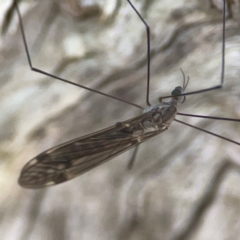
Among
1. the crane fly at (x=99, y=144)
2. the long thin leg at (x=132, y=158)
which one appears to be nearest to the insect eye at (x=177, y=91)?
the crane fly at (x=99, y=144)

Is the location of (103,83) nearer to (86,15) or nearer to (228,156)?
(86,15)

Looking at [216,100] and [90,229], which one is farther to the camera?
[216,100]

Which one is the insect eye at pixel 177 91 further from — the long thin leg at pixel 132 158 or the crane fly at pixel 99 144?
the long thin leg at pixel 132 158

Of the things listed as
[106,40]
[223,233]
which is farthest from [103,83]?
[223,233]

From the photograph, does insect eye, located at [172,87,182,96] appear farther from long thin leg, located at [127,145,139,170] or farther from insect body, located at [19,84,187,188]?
long thin leg, located at [127,145,139,170]

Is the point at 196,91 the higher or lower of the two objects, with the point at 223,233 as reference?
higher

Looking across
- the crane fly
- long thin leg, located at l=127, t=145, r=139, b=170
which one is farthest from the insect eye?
long thin leg, located at l=127, t=145, r=139, b=170

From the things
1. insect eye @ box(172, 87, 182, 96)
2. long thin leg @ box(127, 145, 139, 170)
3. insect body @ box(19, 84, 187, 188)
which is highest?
insect body @ box(19, 84, 187, 188)
